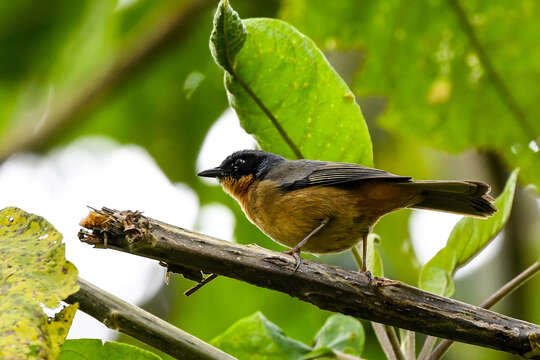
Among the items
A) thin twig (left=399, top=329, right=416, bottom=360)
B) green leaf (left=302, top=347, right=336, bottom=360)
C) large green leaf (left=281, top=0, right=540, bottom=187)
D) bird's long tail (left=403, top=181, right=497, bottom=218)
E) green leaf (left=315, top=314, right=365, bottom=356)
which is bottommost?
green leaf (left=302, top=347, right=336, bottom=360)

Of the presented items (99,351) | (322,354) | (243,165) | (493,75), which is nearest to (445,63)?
(493,75)

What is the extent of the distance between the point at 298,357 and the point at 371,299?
0.89 meters

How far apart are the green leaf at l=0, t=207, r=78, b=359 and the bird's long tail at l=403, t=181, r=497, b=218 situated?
6.70 feet

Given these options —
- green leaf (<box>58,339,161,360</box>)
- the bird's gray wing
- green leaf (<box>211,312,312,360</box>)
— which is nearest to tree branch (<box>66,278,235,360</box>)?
green leaf (<box>58,339,161,360</box>)

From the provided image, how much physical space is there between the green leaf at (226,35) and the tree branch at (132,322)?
128cm

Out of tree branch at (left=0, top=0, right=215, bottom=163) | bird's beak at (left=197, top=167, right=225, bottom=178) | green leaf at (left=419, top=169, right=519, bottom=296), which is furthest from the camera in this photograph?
tree branch at (left=0, top=0, right=215, bottom=163)

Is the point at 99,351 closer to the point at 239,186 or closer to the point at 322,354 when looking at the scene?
the point at 322,354

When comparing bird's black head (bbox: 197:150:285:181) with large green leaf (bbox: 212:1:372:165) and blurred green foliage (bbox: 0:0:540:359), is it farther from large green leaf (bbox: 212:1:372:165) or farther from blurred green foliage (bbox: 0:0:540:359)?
blurred green foliage (bbox: 0:0:540:359)

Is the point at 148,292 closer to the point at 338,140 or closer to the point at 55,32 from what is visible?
the point at 55,32

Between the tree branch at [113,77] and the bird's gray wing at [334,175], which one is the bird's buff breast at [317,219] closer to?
the bird's gray wing at [334,175]

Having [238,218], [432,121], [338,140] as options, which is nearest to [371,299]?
[338,140]

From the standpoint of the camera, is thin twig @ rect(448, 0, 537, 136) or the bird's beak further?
thin twig @ rect(448, 0, 537, 136)

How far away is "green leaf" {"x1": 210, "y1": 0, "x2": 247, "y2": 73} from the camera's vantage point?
2.82m

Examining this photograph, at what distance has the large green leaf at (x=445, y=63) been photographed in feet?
15.0
